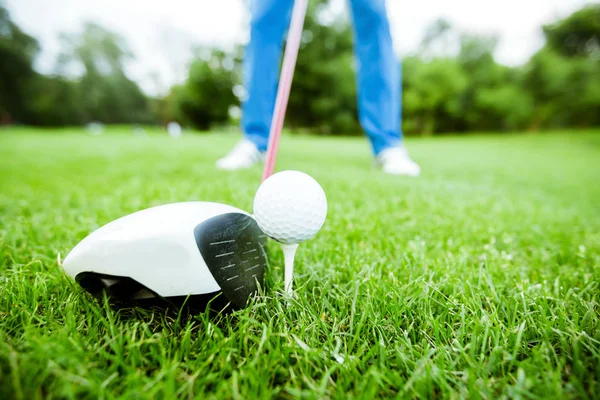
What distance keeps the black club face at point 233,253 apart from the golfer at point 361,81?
1.95 meters

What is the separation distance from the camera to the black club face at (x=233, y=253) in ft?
2.23

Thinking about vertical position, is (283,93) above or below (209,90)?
below

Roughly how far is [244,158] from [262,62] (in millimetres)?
840

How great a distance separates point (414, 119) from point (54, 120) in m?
29.4

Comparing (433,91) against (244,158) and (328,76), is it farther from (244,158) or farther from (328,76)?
(244,158)

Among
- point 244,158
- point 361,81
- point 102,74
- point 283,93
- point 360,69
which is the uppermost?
point 102,74

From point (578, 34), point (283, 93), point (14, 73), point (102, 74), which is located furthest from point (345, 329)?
point (102, 74)

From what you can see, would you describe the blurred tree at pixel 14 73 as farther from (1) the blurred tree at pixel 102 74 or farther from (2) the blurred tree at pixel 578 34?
(2) the blurred tree at pixel 578 34

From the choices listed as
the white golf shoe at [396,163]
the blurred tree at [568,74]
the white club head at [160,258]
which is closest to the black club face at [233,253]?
the white club head at [160,258]

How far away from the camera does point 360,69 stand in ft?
9.65

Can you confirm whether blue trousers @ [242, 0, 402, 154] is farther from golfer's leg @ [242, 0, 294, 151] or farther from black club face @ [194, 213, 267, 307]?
black club face @ [194, 213, 267, 307]

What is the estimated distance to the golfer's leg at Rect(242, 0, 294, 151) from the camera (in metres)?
2.44

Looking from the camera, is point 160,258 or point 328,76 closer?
point 160,258

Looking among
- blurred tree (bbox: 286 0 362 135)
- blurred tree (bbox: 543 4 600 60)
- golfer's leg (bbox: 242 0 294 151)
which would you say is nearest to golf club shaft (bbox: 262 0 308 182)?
golfer's leg (bbox: 242 0 294 151)
